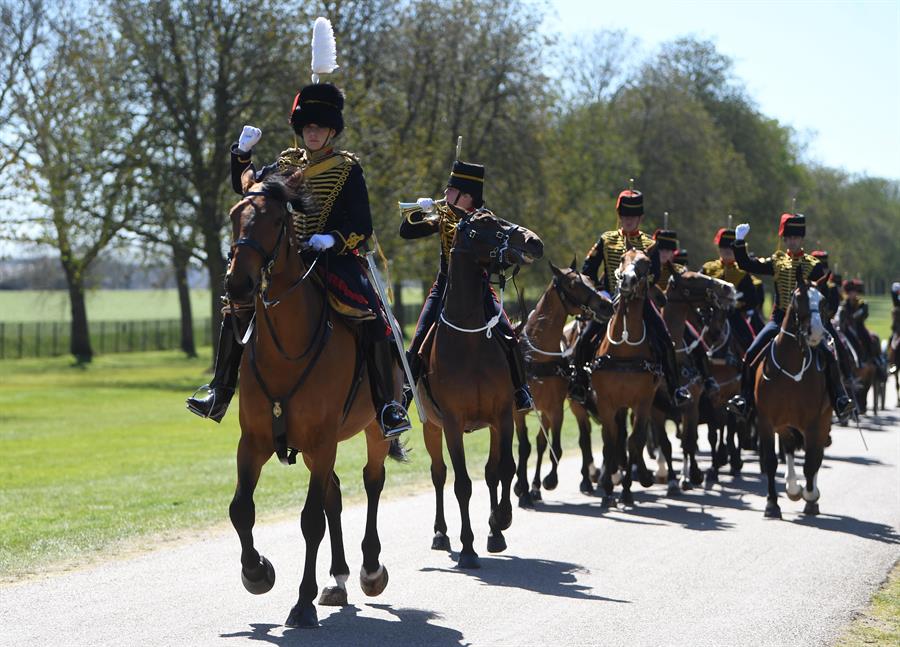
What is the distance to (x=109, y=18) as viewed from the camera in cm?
3956

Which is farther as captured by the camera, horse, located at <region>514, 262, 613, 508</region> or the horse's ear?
horse, located at <region>514, 262, 613, 508</region>

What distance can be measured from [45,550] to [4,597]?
7.31ft

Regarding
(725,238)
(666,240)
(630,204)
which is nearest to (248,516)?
(630,204)

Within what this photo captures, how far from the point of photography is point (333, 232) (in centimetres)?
850

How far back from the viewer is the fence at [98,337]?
54.4 metres

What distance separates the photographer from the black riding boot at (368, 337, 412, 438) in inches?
351

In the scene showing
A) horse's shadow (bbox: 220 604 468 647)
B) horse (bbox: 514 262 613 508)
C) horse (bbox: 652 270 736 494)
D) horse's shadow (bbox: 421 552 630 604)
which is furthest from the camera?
horse (bbox: 652 270 736 494)

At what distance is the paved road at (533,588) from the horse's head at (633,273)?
2.39 m

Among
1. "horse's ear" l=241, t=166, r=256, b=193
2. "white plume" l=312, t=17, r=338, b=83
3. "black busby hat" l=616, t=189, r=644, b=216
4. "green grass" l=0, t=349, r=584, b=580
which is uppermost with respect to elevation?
"white plume" l=312, t=17, r=338, b=83

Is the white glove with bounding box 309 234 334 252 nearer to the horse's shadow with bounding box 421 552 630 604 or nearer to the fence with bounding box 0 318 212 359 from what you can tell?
the horse's shadow with bounding box 421 552 630 604

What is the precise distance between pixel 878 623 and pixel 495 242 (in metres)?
4.11

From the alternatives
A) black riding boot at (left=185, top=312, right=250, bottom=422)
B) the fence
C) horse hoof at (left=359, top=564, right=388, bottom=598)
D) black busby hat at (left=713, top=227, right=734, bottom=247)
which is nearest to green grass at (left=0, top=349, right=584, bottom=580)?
black riding boot at (left=185, top=312, right=250, bottom=422)

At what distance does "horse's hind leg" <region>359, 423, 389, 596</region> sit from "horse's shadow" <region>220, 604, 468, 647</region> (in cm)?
44

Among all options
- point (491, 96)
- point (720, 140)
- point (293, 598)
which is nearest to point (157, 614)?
point (293, 598)
